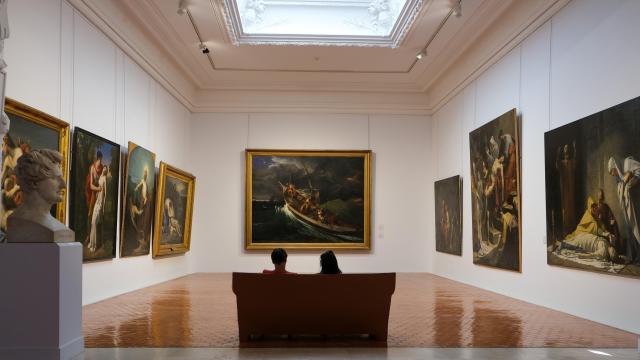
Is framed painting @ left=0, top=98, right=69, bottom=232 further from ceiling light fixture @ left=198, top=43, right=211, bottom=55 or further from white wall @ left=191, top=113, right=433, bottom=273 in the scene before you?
white wall @ left=191, top=113, right=433, bottom=273

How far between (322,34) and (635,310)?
11525mm

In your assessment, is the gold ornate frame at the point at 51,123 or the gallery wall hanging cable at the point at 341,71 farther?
the gallery wall hanging cable at the point at 341,71

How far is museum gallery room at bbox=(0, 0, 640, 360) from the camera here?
7715 millimetres

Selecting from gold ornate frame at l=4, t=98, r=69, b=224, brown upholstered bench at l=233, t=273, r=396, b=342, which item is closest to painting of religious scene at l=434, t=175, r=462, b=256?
brown upholstered bench at l=233, t=273, r=396, b=342

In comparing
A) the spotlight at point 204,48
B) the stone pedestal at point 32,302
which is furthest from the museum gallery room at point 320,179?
the spotlight at point 204,48

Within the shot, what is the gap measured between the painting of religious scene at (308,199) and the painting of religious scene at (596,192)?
35.9ft

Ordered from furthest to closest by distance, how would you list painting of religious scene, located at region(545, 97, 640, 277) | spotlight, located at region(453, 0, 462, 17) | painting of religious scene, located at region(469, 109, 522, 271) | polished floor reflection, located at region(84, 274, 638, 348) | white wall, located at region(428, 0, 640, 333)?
spotlight, located at region(453, 0, 462, 17) < painting of religious scene, located at region(469, 109, 522, 271) < white wall, located at region(428, 0, 640, 333) < painting of religious scene, located at region(545, 97, 640, 277) < polished floor reflection, located at region(84, 274, 638, 348)

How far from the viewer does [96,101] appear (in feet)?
42.3

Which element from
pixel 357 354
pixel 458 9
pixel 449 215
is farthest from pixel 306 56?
pixel 357 354

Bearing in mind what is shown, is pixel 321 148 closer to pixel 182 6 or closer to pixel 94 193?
pixel 182 6

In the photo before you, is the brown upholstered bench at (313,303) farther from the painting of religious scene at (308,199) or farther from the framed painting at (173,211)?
the painting of religious scene at (308,199)

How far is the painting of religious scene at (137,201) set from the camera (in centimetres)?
1447

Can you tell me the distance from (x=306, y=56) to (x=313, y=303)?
12.7m

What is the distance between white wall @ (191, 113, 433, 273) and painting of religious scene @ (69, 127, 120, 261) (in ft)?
28.6
